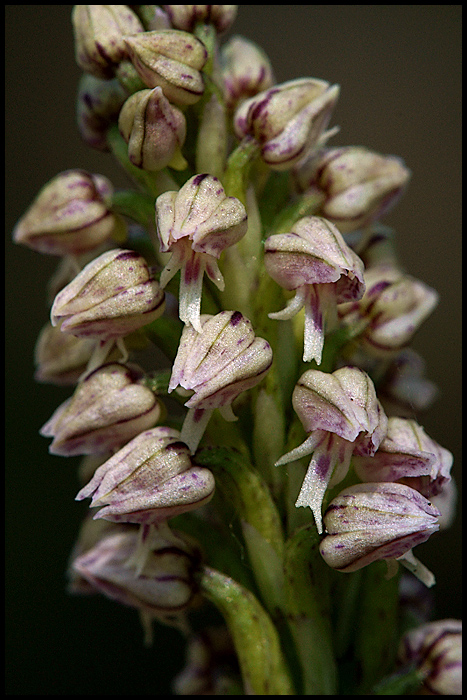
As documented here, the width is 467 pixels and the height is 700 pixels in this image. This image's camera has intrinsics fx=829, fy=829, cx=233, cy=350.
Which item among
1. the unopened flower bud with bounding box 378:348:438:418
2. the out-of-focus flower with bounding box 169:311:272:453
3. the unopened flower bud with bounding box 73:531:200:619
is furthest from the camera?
the unopened flower bud with bounding box 378:348:438:418

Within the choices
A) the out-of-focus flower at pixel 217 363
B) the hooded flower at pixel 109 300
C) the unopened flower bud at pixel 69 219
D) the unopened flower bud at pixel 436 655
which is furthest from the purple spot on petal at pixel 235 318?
the unopened flower bud at pixel 436 655

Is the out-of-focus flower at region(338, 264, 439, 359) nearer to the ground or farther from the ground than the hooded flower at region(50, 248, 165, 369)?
nearer to the ground

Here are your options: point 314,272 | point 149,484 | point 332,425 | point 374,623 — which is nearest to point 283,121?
point 314,272

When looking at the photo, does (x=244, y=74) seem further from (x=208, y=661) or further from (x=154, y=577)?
(x=208, y=661)

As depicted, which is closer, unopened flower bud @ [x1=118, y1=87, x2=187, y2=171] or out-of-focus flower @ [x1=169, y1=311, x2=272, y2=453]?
out-of-focus flower @ [x1=169, y1=311, x2=272, y2=453]

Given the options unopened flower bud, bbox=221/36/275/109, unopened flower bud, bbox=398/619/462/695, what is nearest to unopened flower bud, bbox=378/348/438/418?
unopened flower bud, bbox=398/619/462/695

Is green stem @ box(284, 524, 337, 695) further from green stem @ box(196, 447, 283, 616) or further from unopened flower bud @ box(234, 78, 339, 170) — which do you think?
unopened flower bud @ box(234, 78, 339, 170)

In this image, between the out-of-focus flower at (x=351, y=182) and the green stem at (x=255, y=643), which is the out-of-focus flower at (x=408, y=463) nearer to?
the green stem at (x=255, y=643)
